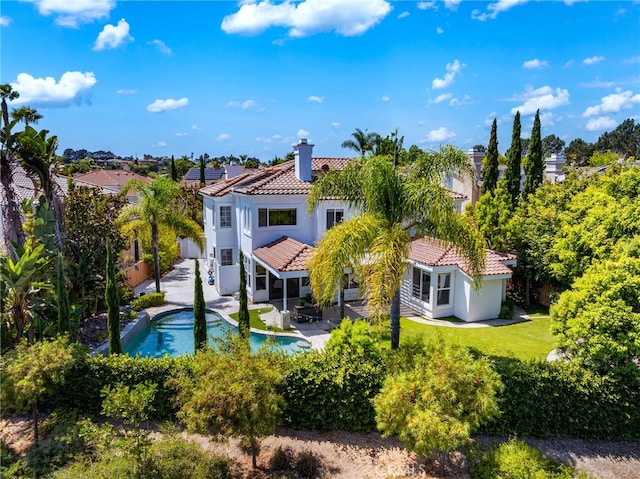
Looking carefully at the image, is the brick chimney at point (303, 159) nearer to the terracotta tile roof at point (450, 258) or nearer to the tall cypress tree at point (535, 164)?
the terracotta tile roof at point (450, 258)

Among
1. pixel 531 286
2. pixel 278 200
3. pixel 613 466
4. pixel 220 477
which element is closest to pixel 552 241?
pixel 531 286

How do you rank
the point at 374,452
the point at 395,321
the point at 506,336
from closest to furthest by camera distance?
the point at 374,452 → the point at 395,321 → the point at 506,336

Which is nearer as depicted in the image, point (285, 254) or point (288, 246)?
point (285, 254)

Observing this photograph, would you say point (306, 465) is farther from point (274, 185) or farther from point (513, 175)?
point (513, 175)

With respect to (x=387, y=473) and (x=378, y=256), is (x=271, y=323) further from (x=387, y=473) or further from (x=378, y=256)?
(x=387, y=473)

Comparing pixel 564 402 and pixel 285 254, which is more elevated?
pixel 285 254

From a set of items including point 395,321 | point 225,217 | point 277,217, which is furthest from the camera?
point 225,217

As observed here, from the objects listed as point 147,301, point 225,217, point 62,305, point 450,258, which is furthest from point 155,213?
point 450,258

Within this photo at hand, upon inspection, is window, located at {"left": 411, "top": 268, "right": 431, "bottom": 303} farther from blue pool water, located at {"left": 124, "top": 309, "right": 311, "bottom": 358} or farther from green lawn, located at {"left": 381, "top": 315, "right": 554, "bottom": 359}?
blue pool water, located at {"left": 124, "top": 309, "right": 311, "bottom": 358}
